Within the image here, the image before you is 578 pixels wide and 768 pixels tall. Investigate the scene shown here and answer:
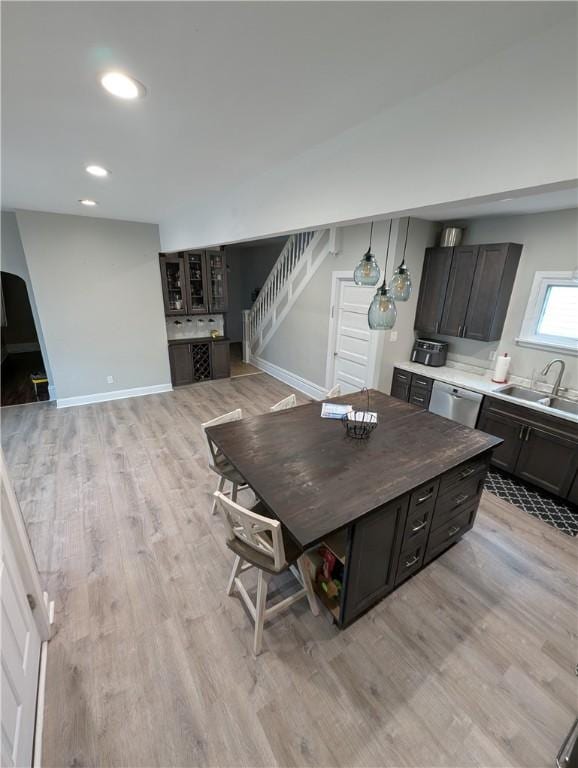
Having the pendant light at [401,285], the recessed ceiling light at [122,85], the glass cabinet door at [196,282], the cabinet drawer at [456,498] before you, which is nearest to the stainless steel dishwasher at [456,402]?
the cabinet drawer at [456,498]

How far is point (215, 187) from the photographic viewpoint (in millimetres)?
2748

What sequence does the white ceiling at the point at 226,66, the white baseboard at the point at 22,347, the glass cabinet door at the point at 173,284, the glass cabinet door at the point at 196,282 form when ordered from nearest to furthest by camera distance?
the white ceiling at the point at 226,66 < the glass cabinet door at the point at 173,284 < the glass cabinet door at the point at 196,282 < the white baseboard at the point at 22,347

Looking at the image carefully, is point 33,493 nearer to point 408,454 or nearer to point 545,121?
point 408,454

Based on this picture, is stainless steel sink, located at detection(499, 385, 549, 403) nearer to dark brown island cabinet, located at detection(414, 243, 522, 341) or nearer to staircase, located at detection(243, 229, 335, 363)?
dark brown island cabinet, located at detection(414, 243, 522, 341)

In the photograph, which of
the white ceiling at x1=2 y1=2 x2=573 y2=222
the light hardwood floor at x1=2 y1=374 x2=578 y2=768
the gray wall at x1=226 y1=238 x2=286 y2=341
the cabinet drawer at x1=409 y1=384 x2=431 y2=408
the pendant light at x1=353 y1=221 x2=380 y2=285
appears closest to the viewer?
the white ceiling at x1=2 y1=2 x2=573 y2=222

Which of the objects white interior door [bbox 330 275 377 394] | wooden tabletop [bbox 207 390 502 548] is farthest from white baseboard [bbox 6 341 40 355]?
wooden tabletop [bbox 207 390 502 548]

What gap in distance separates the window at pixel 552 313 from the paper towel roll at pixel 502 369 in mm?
266

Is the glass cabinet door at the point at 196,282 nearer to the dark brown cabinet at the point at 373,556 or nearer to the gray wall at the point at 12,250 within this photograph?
the gray wall at the point at 12,250

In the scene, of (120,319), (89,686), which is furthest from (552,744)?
(120,319)

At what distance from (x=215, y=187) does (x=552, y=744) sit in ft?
13.6

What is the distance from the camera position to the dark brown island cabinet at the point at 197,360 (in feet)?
18.9

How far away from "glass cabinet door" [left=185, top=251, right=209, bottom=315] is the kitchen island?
3.99 metres

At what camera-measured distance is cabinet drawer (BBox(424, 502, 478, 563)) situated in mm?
2236

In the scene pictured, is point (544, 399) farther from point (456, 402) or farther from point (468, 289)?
point (468, 289)
